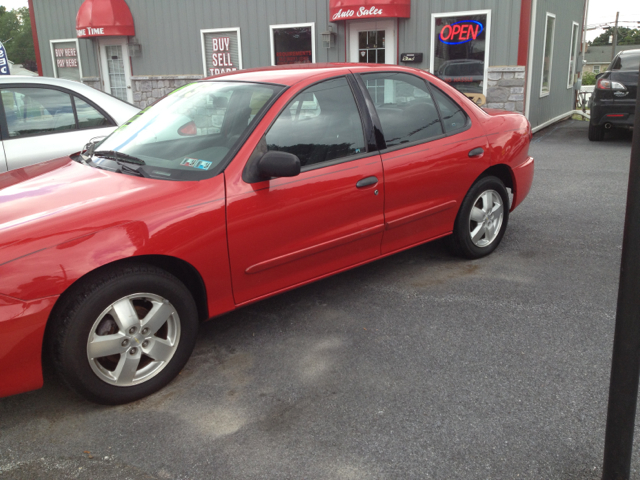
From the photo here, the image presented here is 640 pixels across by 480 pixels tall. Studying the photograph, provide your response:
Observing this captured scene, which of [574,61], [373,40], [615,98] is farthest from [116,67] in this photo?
[574,61]

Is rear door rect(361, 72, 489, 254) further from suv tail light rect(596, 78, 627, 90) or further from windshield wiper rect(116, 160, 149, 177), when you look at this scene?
suv tail light rect(596, 78, 627, 90)

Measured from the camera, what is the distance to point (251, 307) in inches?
163

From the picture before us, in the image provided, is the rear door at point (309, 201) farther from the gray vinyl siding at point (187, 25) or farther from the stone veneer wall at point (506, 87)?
the gray vinyl siding at point (187, 25)

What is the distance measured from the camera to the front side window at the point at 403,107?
402 centimetres

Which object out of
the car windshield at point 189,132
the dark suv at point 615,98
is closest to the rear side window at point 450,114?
the car windshield at point 189,132

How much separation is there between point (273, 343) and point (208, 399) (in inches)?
26.4

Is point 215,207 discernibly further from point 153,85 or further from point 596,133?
point 153,85

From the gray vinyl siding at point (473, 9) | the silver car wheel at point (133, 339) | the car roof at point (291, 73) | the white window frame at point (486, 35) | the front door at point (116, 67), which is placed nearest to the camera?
the silver car wheel at point (133, 339)

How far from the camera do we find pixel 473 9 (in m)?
11.5

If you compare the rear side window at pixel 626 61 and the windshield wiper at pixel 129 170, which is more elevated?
the rear side window at pixel 626 61

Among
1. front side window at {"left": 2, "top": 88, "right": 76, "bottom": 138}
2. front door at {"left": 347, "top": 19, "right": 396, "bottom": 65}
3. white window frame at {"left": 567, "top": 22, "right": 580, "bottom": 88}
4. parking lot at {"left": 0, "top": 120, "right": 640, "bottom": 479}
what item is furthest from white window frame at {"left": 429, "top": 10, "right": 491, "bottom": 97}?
front side window at {"left": 2, "top": 88, "right": 76, "bottom": 138}

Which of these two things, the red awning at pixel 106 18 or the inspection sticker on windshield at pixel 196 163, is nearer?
the inspection sticker on windshield at pixel 196 163

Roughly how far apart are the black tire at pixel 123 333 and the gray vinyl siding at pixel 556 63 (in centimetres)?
1103

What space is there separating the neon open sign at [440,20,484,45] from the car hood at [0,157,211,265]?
9.99 m
